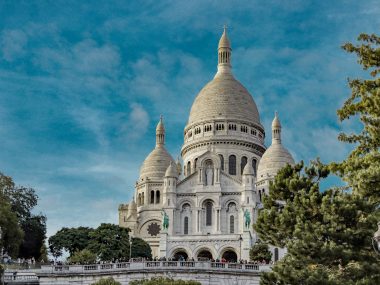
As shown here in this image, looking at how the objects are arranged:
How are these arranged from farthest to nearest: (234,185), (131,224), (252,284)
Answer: (131,224), (234,185), (252,284)

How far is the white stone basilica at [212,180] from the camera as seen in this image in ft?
342

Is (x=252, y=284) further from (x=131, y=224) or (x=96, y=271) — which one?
(x=131, y=224)

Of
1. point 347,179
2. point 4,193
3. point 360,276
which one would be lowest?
point 360,276

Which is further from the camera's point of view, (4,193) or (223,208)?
(223,208)

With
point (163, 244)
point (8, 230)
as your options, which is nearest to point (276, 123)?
point (163, 244)

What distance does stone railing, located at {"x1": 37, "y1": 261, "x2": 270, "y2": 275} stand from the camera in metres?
60.2

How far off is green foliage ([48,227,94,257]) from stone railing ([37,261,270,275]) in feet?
96.5

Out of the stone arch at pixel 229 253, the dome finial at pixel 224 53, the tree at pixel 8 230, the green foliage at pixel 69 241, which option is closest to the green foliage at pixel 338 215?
the tree at pixel 8 230

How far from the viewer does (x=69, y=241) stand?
299 ft

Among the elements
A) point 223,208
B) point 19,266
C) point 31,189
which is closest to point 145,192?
point 223,208

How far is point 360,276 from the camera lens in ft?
119

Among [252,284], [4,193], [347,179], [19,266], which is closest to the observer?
[347,179]

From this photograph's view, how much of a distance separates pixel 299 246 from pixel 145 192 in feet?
284

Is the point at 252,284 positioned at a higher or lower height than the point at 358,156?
lower
